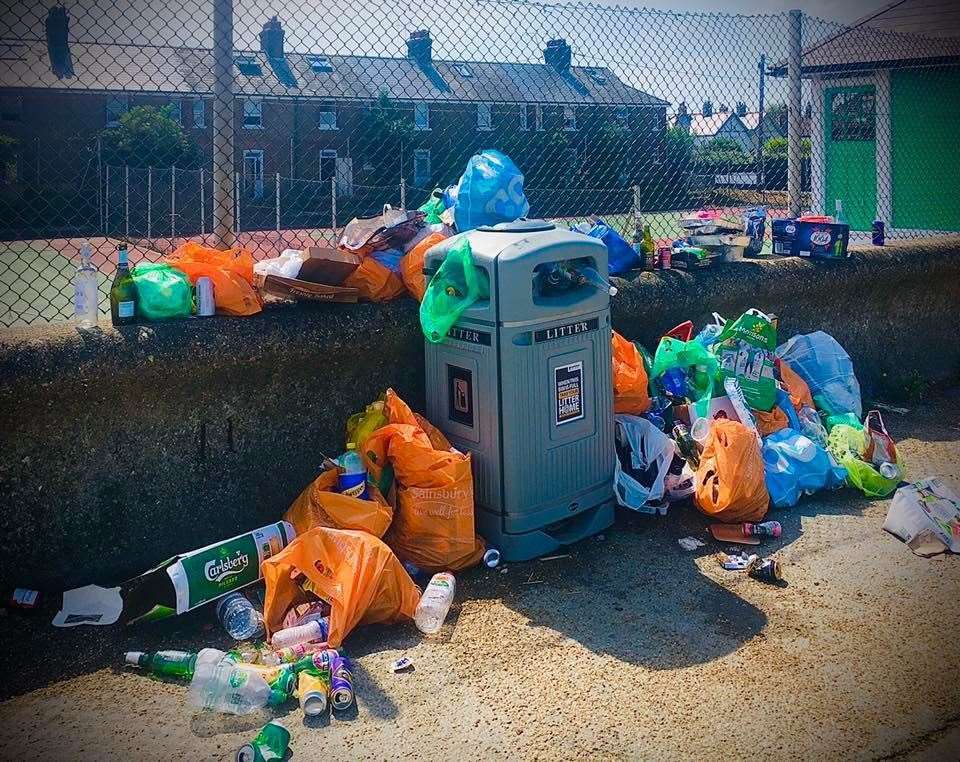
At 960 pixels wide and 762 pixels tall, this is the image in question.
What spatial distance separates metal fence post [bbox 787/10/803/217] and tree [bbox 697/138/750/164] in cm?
49

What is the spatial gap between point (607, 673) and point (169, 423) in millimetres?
1901

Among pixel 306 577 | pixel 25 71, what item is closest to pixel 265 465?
pixel 306 577

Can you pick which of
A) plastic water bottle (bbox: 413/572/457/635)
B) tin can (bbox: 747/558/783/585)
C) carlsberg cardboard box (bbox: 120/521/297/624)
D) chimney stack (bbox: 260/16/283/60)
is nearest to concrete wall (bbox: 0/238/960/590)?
carlsberg cardboard box (bbox: 120/521/297/624)

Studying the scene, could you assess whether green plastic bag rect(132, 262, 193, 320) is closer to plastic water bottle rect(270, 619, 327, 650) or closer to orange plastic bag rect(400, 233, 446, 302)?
orange plastic bag rect(400, 233, 446, 302)

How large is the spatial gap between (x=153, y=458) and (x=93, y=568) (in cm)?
46

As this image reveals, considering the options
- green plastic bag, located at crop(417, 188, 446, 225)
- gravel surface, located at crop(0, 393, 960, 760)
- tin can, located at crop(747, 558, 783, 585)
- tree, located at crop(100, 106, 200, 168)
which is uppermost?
tree, located at crop(100, 106, 200, 168)

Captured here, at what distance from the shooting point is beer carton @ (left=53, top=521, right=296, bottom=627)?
3125mm

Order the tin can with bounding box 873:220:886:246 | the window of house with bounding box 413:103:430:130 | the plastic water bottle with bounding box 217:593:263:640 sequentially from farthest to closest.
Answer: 1. the window of house with bounding box 413:103:430:130
2. the tin can with bounding box 873:220:886:246
3. the plastic water bottle with bounding box 217:593:263:640

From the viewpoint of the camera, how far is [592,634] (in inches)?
123

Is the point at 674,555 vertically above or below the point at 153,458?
below

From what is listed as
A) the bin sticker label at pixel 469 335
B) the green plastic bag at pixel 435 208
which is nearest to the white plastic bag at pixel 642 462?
the bin sticker label at pixel 469 335

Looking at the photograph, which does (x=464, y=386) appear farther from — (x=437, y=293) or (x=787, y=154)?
(x=787, y=154)

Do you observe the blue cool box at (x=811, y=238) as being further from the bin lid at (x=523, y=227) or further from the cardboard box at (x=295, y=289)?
the cardboard box at (x=295, y=289)

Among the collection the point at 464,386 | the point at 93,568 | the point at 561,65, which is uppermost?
the point at 561,65
